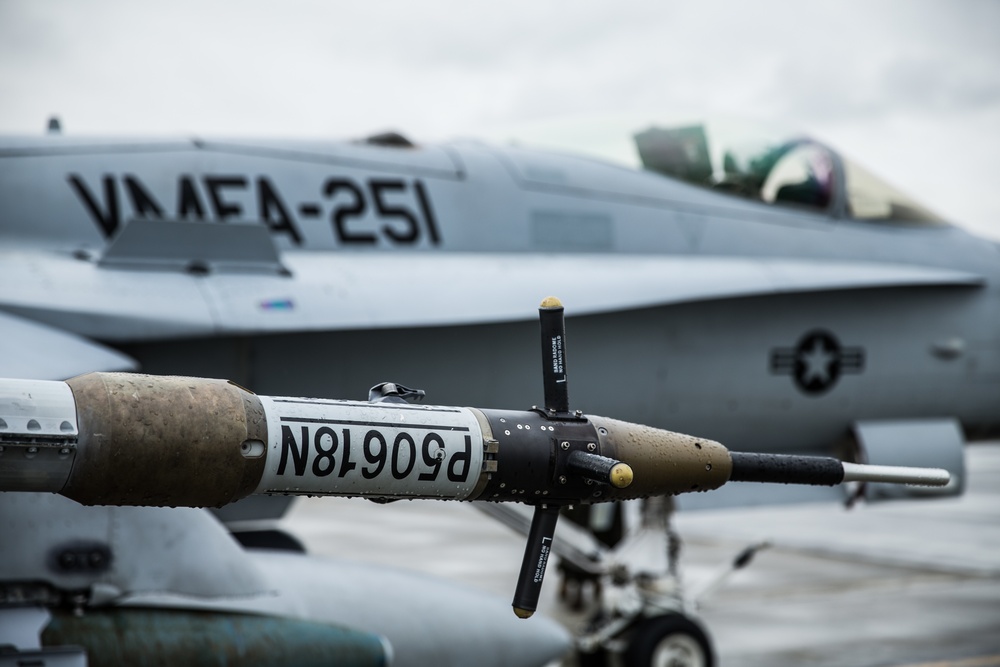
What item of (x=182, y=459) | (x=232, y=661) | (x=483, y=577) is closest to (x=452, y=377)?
(x=232, y=661)

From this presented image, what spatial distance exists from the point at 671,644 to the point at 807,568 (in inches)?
235

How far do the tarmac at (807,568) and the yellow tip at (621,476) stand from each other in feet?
15.5

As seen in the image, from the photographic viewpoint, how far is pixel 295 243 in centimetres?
683

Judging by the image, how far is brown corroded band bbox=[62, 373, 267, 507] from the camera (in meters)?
2.77

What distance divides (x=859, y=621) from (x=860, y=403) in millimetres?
2949

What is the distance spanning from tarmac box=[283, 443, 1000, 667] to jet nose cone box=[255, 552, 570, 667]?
219cm

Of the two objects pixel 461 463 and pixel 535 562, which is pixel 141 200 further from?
pixel 535 562

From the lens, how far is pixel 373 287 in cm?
642

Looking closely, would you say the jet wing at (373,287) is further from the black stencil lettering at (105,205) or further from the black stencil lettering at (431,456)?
the black stencil lettering at (431,456)

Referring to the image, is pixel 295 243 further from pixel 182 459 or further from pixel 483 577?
pixel 483 577

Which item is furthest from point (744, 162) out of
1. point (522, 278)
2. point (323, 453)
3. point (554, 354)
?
point (323, 453)

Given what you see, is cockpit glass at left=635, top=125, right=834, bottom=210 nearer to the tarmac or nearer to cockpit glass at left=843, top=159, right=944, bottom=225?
cockpit glass at left=843, top=159, right=944, bottom=225

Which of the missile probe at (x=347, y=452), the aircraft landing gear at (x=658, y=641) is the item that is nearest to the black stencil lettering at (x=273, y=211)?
the aircraft landing gear at (x=658, y=641)

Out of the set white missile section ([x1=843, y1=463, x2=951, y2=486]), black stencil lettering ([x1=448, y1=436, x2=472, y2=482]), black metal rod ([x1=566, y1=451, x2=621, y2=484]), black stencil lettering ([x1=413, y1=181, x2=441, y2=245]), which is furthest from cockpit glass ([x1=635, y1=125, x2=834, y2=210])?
black stencil lettering ([x1=448, y1=436, x2=472, y2=482])
